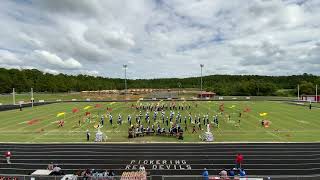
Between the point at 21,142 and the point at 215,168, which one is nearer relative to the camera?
the point at 215,168

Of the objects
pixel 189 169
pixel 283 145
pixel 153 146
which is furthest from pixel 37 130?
pixel 283 145

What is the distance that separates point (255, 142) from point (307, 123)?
16568 mm

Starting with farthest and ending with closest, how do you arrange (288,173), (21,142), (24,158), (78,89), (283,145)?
1. (78,89)
2. (21,142)
3. (283,145)
4. (24,158)
5. (288,173)

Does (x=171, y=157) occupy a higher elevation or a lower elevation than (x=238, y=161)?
lower

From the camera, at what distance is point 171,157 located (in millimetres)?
24094

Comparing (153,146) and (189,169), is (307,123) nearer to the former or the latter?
(153,146)

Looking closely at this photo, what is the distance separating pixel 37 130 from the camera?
38.4 meters

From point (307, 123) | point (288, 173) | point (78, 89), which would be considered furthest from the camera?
point (78, 89)

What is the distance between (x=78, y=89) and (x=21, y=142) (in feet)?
426

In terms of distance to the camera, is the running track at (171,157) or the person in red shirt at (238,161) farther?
A: the running track at (171,157)

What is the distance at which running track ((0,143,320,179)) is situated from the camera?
69.4 feet

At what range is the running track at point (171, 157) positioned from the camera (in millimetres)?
21156

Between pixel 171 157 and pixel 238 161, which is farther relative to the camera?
pixel 171 157

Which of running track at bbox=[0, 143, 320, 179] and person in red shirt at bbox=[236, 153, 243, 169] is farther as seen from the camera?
running track at bbox=[0, 143, 320, 179]
